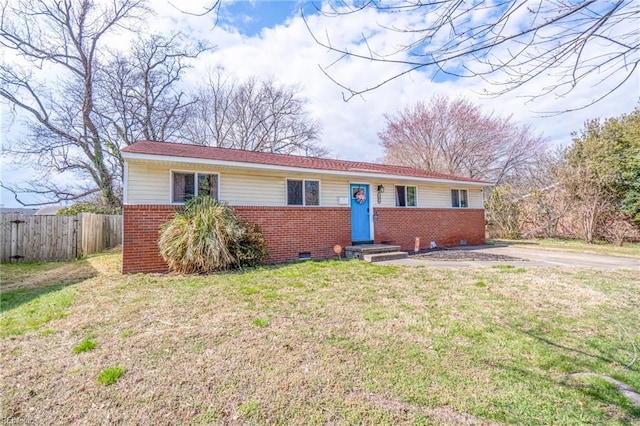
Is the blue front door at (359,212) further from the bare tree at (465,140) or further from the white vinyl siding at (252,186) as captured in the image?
the bare tree at (465,140)

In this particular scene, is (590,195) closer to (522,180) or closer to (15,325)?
(522,180)

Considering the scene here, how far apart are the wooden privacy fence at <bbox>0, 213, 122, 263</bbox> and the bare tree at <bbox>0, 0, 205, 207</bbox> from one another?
6.46 m

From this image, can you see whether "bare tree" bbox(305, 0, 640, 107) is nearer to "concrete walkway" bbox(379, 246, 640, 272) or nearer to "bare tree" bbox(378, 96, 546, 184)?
"concrete walkway" bbox(379, 246, 640, 272)

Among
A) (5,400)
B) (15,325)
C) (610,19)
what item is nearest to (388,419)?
(5,400)

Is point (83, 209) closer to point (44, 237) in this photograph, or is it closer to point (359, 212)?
point (44, 237)

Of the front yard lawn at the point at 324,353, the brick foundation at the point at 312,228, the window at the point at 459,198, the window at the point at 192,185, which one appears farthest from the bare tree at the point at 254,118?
the front yard lawn at the point at 324,353

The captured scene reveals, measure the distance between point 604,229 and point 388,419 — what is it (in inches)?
624

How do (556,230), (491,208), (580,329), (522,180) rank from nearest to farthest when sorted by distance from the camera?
(580,329) < (556,230) < (491,208) < (522,180)

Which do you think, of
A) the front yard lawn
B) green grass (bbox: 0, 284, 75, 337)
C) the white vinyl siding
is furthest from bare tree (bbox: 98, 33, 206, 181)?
the front yard lawn

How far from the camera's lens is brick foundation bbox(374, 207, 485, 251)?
1042cm

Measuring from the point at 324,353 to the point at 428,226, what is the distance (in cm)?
954

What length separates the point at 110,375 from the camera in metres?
2.46

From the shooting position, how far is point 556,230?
13.9 m

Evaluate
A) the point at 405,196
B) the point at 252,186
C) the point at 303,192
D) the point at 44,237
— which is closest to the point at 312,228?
the point at 303,192
